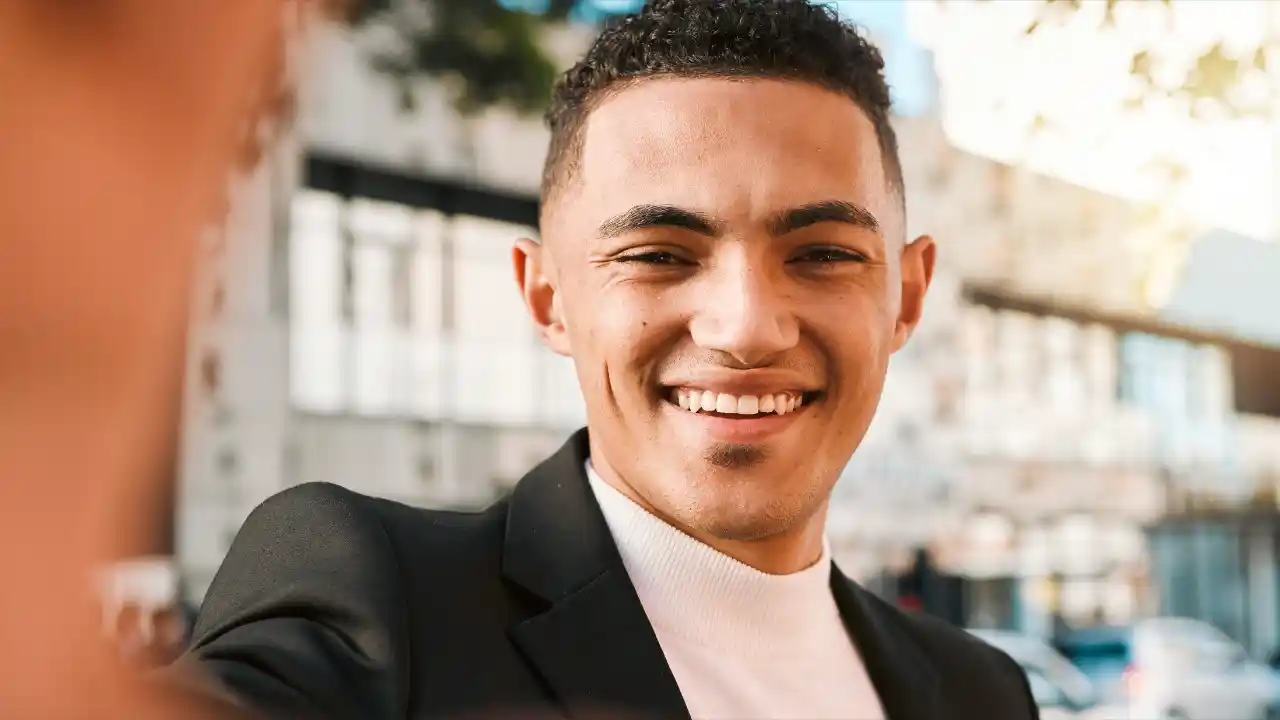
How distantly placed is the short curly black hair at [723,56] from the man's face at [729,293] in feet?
0.10

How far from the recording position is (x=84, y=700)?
385 mm

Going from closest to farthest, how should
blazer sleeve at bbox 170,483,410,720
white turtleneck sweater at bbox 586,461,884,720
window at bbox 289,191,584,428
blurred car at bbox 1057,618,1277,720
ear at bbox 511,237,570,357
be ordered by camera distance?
blazer sleeve at bbox 170,483,410,720, white turtleneck sweater at bbox 586,461,884,720, ear at bbox 511,237,570,357, blurred car at bbox 1057,618,1277,720, window at bbox 289,191,584,428

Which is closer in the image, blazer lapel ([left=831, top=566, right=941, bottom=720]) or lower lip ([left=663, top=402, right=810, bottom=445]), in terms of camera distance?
lower lip ([left=663, top=402, right=810, bottom=445])

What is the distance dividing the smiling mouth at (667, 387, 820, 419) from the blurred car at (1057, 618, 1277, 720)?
624 cm

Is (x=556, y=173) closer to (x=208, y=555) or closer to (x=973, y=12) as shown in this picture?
(x=973, y=12)

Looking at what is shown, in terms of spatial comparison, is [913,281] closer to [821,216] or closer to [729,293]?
[821,216]

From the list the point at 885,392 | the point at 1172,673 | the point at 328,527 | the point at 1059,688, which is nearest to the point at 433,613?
the point at 328,527

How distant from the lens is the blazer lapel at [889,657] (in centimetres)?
171

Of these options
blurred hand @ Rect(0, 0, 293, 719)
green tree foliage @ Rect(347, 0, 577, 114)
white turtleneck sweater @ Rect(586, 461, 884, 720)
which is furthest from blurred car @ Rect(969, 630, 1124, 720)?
blurred hand @ Rect(0, 0, 293, 719)

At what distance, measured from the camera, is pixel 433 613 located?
4.25 ft

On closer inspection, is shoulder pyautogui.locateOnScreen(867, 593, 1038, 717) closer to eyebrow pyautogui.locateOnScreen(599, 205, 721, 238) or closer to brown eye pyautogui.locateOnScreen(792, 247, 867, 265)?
brown eye pyautogui.locateOnScreen(792, 247, 867, 265)

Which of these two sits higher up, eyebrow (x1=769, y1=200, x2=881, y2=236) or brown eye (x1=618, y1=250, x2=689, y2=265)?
eyebrow (x1=769, y1=200, x2=881, y2=236)

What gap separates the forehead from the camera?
1413 millimetres

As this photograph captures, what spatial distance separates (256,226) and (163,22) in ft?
24.2
